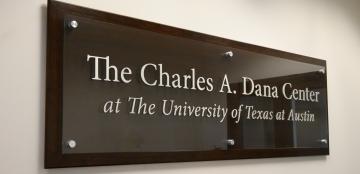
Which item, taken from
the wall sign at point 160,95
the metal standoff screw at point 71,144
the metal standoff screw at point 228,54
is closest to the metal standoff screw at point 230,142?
the wall sign at point 160,95

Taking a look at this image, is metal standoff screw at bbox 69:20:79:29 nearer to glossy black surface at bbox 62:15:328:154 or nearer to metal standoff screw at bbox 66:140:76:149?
glossy black surface at bbox 62:15:328:154

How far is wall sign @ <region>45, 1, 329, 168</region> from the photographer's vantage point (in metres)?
1.40

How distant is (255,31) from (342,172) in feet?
3.42

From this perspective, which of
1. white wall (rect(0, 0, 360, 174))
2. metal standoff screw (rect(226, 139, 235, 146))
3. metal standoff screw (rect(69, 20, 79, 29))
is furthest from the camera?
metal standoff screw (rect(226, 139, 235, 146))

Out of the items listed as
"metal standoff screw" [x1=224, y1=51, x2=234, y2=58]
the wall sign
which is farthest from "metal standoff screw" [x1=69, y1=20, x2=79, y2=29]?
"metal standoff screw" [x1=224, y1=51, x2=234, y2=58]

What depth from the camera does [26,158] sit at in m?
1.32

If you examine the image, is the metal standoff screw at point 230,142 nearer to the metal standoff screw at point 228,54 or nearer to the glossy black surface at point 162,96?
the glossy black surface at point 162,96

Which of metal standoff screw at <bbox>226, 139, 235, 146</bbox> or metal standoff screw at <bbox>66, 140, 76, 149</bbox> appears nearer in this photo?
metal standoff screw at <bbox>66, 140, 76, 149</bbox>

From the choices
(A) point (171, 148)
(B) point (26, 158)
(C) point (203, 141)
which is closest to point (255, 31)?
(C) point (203, 141)

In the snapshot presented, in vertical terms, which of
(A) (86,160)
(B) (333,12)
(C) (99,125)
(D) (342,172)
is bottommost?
(D) (342,172)

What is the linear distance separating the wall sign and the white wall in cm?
4

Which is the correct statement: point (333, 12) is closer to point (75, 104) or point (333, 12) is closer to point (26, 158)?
point (75, 104)

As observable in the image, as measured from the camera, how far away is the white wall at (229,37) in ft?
4.32

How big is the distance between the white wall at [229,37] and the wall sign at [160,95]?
0.04 meters
